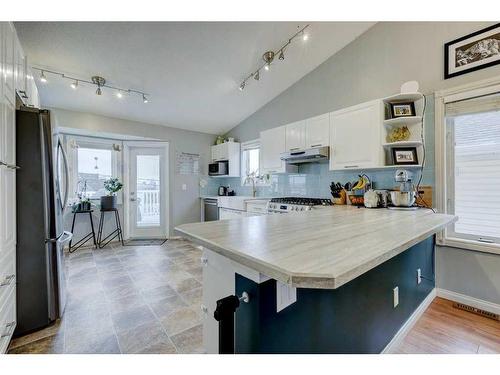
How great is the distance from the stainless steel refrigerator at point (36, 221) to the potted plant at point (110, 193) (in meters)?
2.48

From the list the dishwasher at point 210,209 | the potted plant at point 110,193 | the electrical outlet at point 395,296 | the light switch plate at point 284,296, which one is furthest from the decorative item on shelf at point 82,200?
the electrical outlet at point 395,296

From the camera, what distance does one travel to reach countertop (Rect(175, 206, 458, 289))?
62 cm

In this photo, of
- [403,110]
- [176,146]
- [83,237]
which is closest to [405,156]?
[403,110]

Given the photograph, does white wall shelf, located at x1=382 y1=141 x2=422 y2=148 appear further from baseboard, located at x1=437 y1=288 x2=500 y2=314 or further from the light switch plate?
the light switch plate

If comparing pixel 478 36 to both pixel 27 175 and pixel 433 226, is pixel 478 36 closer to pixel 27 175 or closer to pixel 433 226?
pixel 433 226

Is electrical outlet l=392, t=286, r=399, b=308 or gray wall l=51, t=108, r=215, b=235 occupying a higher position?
gray wall l=51, t=108, r=215, b=235

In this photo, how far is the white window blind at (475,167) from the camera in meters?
2.10

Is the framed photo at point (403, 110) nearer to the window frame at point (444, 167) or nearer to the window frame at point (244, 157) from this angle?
the window frame at point (444, 167)

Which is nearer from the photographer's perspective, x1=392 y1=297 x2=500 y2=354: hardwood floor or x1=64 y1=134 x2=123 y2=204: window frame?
x1=392 y1=297 x2=500 y2=354: hardwood floor

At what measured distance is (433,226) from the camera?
1277 mm

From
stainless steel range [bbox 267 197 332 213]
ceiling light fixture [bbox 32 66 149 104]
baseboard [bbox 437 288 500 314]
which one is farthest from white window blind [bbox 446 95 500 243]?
ceiling light fixture [bbox 32 66 149 104]

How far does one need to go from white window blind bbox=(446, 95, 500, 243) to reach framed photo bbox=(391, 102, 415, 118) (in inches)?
11.5

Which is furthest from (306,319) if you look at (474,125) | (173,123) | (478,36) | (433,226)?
(173,123)
